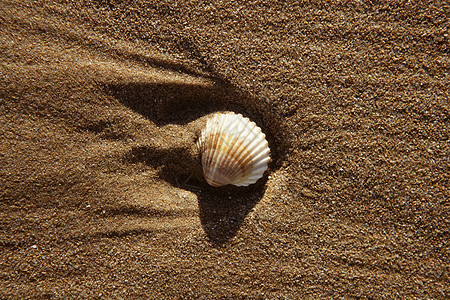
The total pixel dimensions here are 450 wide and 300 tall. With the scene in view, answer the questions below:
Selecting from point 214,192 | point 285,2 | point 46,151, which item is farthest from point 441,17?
point 46,151

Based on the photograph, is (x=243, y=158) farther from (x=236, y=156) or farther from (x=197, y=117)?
(x=197, y=117)

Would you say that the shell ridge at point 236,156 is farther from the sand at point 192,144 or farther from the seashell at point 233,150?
the sand at point 192,144

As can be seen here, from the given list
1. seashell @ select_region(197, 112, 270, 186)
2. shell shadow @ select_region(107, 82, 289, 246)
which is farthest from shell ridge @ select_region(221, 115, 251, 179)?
shell shadow @ select_region(107, 82, 289, 246)

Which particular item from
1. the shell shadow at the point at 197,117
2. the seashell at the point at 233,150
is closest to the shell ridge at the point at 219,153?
the seashell at the point at 233,150

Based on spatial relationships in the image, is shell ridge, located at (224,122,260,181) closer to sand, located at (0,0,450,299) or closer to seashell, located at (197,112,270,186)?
seashell, located at (197,112,270,186)

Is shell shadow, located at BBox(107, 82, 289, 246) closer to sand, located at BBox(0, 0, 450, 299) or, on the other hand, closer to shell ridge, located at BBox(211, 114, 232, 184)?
sand, located at BBox(0, 0, 450, 299)
